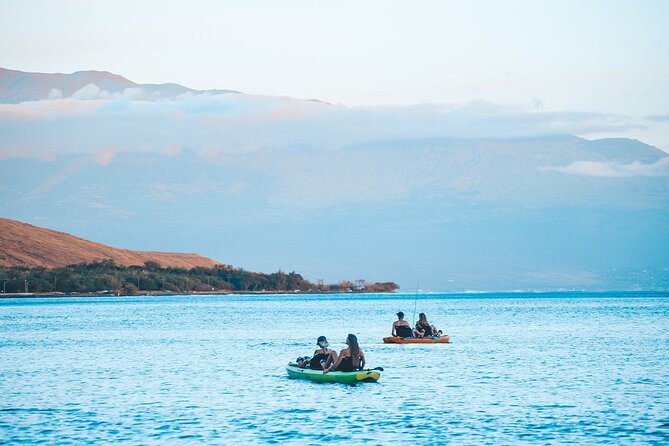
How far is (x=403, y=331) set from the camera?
231 ft

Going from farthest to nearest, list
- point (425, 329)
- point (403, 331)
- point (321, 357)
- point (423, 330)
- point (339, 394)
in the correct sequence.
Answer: point (425, 329) → point (423, 330) → point (403, 331) → point (321, 357) → point (339, 394)

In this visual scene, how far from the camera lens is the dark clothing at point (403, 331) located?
70.2 metres

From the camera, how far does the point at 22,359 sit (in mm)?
66812

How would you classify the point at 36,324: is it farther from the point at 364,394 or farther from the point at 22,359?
the point at 364,394

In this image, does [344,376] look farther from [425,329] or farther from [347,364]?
[425,329]

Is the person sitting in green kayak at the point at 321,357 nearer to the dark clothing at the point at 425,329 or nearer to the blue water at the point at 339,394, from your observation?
the blue water at the point at 339,394

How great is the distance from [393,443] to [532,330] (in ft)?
215

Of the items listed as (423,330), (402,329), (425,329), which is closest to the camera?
(402,329)

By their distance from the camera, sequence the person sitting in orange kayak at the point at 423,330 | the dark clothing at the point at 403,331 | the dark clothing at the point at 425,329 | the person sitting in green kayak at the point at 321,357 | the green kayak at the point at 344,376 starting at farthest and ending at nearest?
the dark clothing at the point at 425,329 → the person sitting in orange kayak at the point at 423,330 → the dark clothing at the point at 403,331 → the person sitting in green kayak at the point at 321,357 → the green kayak at the point at 344,376

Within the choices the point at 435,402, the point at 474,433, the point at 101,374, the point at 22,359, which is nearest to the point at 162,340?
the point at 22,359

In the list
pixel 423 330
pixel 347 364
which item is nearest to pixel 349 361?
pixel 347 364

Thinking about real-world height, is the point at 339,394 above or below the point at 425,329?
below

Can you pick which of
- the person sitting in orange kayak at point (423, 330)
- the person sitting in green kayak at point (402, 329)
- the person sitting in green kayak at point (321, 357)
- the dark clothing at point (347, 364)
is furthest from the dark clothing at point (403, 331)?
the dark clothing at point (347, 364)

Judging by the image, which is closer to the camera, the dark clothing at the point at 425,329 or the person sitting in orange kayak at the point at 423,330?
the person sitting in orange kayak at the point at 423,330
